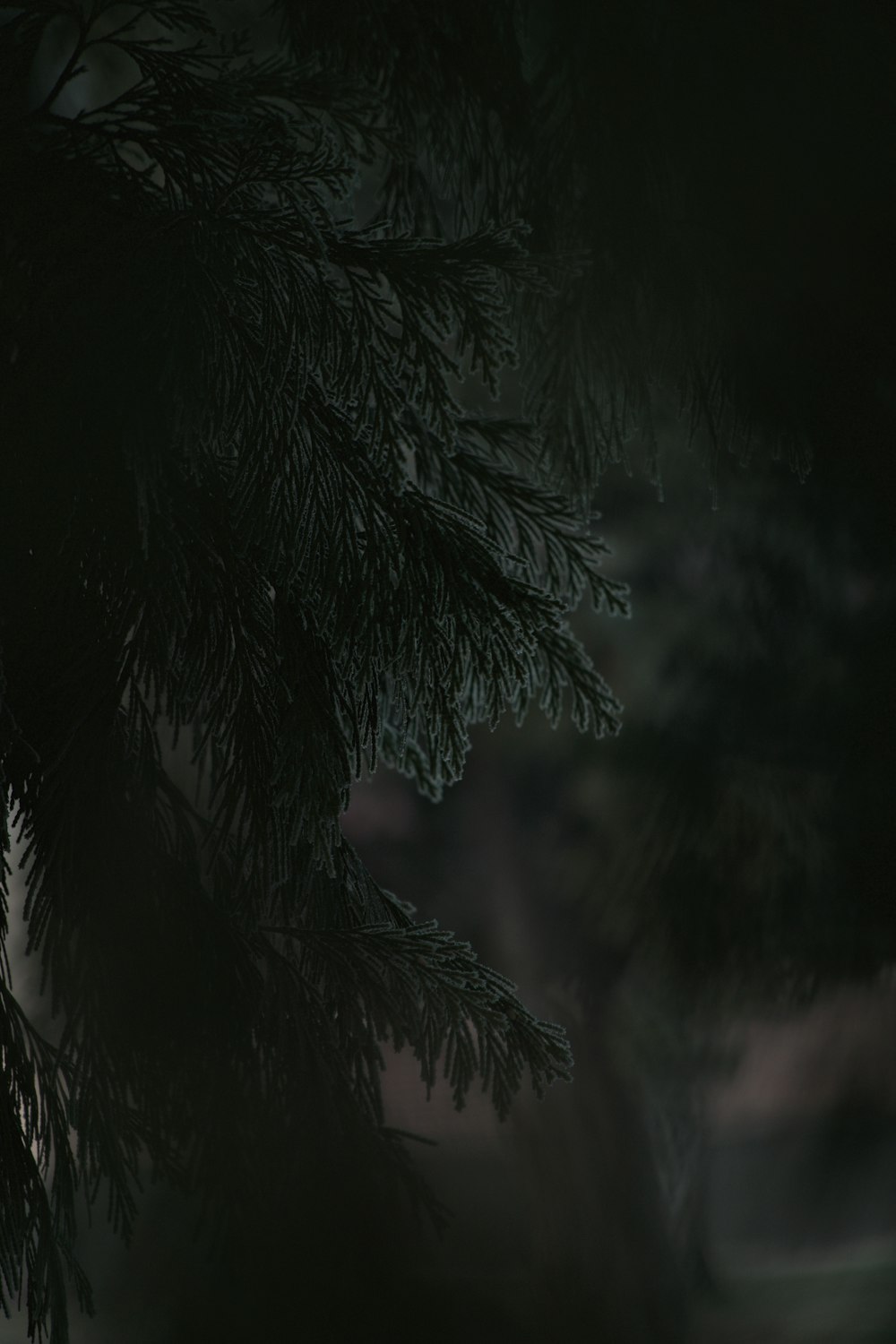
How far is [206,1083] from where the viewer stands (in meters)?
0.97

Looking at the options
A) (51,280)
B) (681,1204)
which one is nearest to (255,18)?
(51,280)

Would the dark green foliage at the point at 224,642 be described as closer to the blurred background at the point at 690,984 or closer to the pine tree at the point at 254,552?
the pine tree at the point at 254,552

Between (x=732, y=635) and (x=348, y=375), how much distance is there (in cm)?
93

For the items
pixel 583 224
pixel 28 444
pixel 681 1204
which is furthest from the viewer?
pixel 681 1204

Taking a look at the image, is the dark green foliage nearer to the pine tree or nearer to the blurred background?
the pine tree

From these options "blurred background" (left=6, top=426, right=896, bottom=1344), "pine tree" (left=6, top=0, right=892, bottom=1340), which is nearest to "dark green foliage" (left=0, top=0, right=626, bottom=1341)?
"pine tree" (left=6, top=0, right=892, bottom=1340)

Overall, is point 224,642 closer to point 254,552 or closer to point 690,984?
point 254,552

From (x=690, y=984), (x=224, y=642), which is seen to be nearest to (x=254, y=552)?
(x=224, y=642)

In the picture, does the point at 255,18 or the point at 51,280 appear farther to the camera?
the point at 255,18

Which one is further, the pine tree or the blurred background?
the blurred background

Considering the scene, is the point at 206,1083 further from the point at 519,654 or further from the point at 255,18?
the point at 255,18

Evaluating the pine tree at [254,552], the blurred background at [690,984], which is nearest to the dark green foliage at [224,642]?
the pine tree at [254,552]

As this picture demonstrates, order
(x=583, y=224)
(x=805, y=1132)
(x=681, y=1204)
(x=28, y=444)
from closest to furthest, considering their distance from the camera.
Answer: (x=28, y=444), (x=583, y=224), (x=805, y=1132), (x=681, y=1204)

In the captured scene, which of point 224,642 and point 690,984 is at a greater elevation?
point 224,642
